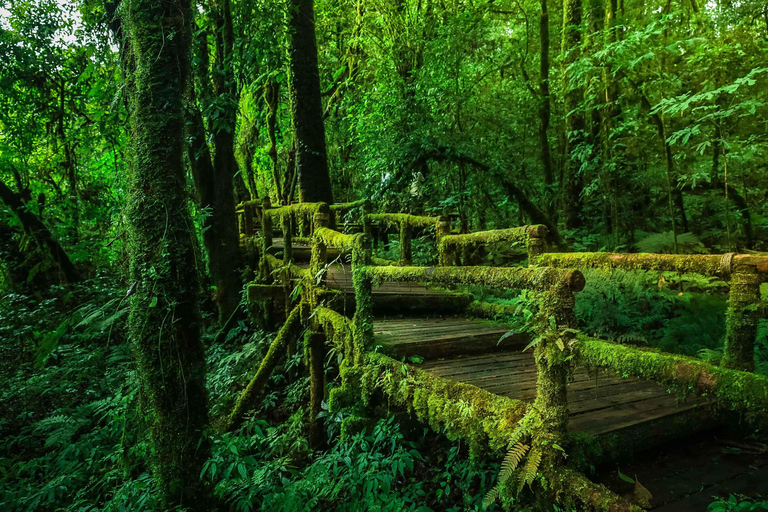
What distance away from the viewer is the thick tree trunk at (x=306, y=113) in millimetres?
9117

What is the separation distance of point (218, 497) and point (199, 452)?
23.6 inches

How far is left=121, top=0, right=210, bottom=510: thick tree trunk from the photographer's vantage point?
414 cm

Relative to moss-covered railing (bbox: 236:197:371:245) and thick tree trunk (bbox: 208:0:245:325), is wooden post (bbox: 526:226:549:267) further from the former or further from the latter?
thick tree trunk (bbox: 208:0:245:325)

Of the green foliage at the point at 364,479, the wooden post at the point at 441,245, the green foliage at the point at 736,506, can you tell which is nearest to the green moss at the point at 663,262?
the green foliage at the point at 736,506

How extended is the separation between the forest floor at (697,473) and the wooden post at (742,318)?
69 centimetres

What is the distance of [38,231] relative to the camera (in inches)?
473

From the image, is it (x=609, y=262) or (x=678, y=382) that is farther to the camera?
(x=609, y=262)

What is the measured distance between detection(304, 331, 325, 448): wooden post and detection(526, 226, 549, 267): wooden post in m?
3.10

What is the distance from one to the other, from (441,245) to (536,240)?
238 centimetres

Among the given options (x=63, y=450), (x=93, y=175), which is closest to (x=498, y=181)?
(x=63, y=450)

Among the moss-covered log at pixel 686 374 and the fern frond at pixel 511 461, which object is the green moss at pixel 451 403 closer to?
the fern frond at pixel 511 461

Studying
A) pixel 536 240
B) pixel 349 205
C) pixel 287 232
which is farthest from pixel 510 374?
pixel 349 205

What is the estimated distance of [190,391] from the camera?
4.26m

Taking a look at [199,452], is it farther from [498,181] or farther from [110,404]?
[498,181]
